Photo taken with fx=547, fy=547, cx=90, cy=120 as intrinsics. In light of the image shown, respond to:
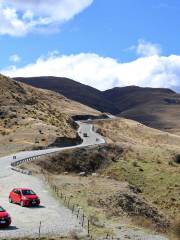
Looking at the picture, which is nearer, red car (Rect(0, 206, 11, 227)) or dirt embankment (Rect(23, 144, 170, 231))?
red car (Rect(0, 206, 11, 227))

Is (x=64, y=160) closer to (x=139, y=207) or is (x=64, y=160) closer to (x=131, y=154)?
(x=131, y=154)

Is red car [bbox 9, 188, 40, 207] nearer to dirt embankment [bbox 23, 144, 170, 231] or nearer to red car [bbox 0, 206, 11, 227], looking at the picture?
dirt embankment [bbox 23, 144, 170, 231]

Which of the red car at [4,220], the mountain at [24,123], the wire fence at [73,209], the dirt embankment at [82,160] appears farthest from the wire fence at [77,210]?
the mountain at [24,123]

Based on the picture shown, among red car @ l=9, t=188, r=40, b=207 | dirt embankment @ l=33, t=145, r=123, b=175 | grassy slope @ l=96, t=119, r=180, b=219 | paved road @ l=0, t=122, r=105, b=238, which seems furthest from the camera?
dirt embankment @ l=33, t=145, r=123, b=175

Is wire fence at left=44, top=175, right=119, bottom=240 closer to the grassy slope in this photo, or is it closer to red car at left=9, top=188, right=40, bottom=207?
red car at left=9, top=188, right=40, bottom=207

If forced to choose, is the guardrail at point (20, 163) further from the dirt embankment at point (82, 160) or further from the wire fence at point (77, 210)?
the wire fence at point (77, 210)

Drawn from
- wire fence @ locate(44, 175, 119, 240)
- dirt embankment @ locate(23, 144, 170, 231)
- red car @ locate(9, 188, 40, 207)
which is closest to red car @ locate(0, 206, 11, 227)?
wire fence @ locate(44, 175, 119, 240)

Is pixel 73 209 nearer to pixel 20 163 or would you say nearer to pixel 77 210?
pixel 77 210

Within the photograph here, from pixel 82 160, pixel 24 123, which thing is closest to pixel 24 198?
pixel 82 160

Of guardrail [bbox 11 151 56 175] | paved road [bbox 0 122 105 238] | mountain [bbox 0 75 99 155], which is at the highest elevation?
mountain [bbox 0 75 99 155]

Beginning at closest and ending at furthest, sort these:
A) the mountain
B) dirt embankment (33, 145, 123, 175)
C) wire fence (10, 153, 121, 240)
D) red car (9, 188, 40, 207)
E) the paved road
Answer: wire fence (10, 153, 121, 240) < the paved road < red car (9, 188, 40, 207) < dirt embankment (33, 145, 123, 175) < the mountain

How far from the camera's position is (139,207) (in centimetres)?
4931

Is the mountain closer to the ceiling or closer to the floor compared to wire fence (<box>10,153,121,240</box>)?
closer to the ceiling

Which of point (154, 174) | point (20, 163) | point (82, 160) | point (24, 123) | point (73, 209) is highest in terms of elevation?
point (24, 123)
